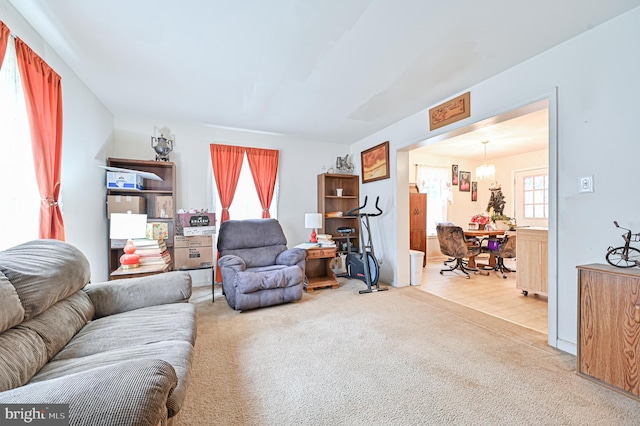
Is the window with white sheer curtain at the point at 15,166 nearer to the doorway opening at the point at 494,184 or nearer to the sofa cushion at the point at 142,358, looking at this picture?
the sofa cushion at the point at 142,358

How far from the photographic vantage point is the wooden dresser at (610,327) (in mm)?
1531

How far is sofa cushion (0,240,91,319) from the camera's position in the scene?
122 centimetres

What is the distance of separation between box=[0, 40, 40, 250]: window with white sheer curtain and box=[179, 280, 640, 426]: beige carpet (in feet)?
4.92

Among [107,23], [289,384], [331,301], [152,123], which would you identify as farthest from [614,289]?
[152,123]

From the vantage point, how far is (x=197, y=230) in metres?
3.37

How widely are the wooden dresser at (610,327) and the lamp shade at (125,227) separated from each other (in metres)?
3.42

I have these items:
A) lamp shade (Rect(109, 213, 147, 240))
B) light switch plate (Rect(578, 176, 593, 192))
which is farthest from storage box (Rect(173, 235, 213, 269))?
light switch plate (Rect(578, 176, 593, 192))

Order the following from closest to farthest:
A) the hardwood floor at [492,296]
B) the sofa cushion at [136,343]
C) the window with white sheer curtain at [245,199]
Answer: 1. the sofa cushion at [136,343]
2. the hardwood floor at [492,296]
3. the window with white sheer curtain at [245,199]

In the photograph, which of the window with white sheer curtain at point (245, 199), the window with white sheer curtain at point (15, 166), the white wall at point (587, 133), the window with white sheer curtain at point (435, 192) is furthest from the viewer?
the window with white sheer curtain at point (435, 192)

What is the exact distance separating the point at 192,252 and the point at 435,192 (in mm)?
5325

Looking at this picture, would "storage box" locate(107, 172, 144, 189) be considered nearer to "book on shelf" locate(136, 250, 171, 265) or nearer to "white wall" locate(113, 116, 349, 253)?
"white wall" locate(113, 116, 349, 253)

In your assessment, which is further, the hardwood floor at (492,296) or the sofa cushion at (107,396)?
the hardwood floor at (492,296)

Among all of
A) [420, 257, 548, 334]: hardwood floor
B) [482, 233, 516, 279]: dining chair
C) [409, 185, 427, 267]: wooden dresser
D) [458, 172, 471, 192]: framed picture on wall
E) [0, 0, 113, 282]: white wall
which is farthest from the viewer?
[458, 172, 471, 192]: framed picture on wall

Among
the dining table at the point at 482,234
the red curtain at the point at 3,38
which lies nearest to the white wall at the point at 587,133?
the dining table at the point at 482,234
